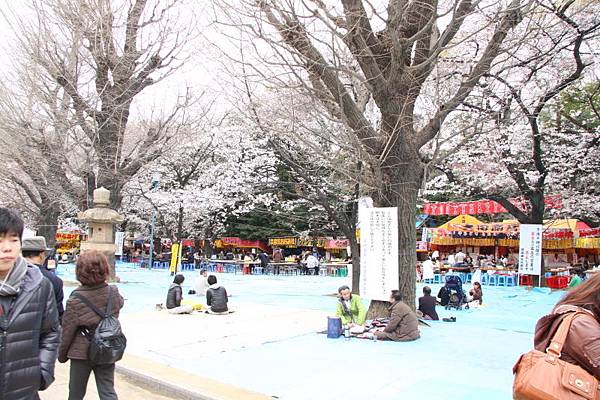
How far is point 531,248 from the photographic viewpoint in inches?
665

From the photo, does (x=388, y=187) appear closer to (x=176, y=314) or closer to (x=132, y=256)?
(x=176, y=314)

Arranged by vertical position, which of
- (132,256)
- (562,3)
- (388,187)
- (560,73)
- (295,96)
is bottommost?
(132,256)

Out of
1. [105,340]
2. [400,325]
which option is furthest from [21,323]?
[400,325]

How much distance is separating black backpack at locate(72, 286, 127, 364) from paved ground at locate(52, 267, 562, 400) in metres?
1.88

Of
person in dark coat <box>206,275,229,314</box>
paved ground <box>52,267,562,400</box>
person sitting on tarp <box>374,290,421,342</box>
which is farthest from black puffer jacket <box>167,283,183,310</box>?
person sitting on tarp <box>374,290,421,342</box>

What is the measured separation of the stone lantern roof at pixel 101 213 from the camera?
14555 millimetres

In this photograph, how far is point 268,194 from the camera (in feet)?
95.3

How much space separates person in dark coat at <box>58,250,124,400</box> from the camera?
3.86 metres

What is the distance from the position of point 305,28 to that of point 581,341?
6787 mm

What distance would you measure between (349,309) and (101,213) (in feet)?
29.1

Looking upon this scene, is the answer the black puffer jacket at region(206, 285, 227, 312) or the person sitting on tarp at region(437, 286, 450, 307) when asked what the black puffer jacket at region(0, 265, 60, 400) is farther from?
the person sitting on tarp at region(437, 286, 450, 307)

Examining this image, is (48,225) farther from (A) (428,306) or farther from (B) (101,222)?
(A) (428,306)

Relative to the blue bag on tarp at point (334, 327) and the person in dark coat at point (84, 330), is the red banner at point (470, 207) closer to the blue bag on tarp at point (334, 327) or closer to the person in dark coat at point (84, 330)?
the blue bag on tarp at point (334, 327)

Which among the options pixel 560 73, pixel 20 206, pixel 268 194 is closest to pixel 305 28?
pixel 560 73
